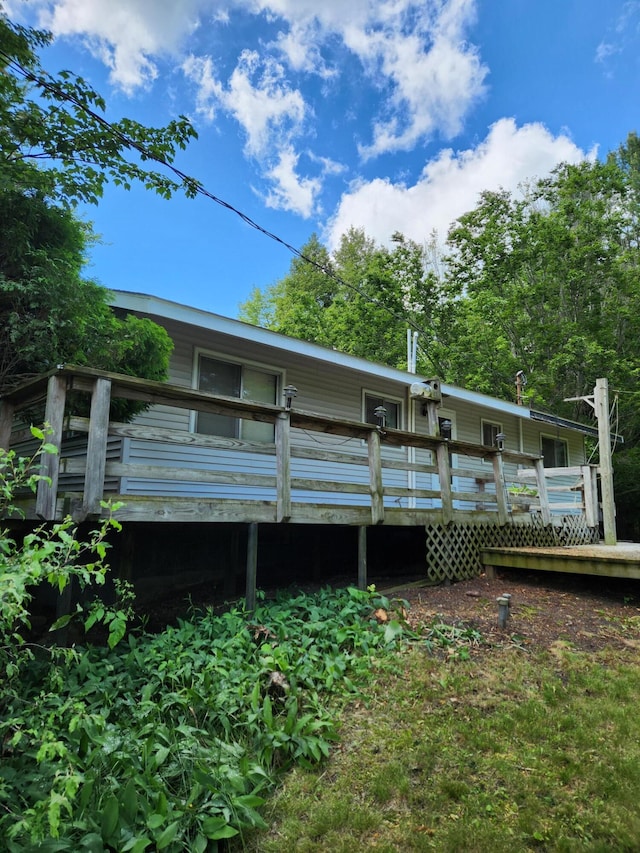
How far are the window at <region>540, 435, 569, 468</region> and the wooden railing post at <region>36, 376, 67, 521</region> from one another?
13.2 meters

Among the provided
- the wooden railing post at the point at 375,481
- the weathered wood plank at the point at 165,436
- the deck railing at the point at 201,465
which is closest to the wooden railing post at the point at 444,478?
the deck railing at the point at 201,465

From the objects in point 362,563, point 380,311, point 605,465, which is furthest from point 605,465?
point 380,311

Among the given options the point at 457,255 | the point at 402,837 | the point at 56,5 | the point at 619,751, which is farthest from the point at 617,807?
the point at 457,255

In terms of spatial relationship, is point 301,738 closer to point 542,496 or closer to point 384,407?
point 542,496

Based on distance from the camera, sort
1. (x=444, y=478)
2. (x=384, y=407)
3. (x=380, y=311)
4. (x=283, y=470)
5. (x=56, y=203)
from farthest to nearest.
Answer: (x=380, y=311)
(x=384, y=407)
(x=444, y=478)
(x=56, y=203)
(x=283, y=470)

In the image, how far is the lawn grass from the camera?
228cm

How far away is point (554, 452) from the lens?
1476 cm

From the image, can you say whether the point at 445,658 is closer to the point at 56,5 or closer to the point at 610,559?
the point at 610,559

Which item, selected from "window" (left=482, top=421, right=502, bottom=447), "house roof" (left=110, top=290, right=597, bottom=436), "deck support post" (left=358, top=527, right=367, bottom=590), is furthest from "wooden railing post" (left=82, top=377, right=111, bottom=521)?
"window" (left=482, top=421, right=502, bottom=447)

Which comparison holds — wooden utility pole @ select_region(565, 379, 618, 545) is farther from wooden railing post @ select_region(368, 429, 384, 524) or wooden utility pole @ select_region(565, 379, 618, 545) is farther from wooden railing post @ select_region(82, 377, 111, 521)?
wooden railing post @ select_region(82, 377, 111, 521)

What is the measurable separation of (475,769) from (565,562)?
164 inches

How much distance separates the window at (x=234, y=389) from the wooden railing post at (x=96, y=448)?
125 inches

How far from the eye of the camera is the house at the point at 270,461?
13.7 ft

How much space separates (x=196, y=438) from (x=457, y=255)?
60.0ft
